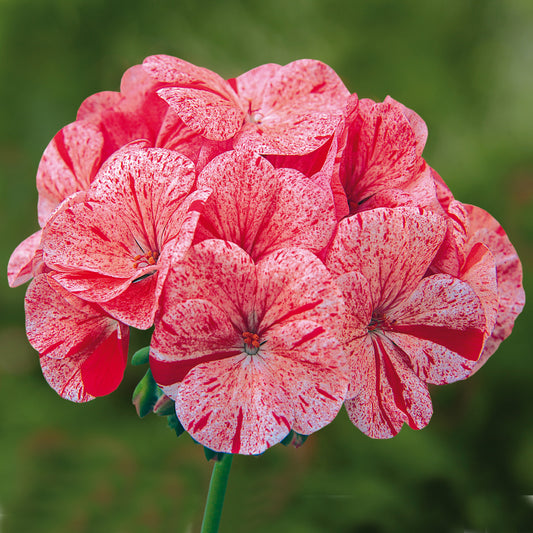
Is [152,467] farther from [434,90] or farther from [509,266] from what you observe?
[434,90]

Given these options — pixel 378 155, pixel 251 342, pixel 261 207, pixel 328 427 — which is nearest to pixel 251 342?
pixel 251 342

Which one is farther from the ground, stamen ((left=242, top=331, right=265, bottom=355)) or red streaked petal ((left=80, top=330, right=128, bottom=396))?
stamen ((left=242, top=331, right=265, bottom=355))

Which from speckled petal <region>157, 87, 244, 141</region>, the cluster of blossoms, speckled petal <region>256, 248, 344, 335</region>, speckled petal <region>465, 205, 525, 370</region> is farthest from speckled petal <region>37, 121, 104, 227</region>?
speckled petal <region>465, 205, 525, 370</region>

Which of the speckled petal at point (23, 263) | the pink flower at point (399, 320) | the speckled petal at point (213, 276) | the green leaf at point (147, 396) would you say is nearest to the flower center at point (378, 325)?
the pink flower at point (399, 320)

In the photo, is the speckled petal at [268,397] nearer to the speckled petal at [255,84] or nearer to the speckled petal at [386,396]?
the speckled petal at [386,396]

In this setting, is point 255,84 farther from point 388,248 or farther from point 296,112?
point 388,248

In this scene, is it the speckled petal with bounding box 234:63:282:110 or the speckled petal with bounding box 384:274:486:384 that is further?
the speckled petal with bounding box 234:63:282:110

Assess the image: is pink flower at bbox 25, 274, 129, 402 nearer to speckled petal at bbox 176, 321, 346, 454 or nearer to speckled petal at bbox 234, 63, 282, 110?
speckled petal at bbox 176, 321, 346, 454
